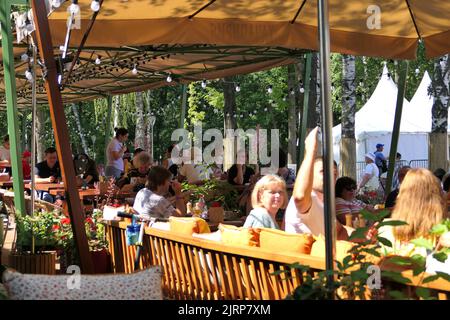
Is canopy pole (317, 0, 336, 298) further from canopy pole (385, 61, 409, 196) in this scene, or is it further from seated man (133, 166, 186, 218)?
canopy pole (385, 61, 409, 196)

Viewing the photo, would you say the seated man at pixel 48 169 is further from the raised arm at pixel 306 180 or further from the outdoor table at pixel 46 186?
the raised arm at pixel 306 180

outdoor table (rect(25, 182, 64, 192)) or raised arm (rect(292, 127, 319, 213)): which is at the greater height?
raised arm (rect(292, 127, 319, 213))

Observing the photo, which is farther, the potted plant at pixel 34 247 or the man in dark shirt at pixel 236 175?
the man in dark shirt at pixel 236 175

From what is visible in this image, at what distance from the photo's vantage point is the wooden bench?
17.1 ft

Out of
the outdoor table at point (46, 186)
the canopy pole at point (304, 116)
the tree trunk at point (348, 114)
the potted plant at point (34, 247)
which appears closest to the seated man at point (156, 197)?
the potted plant at point (34, 247)

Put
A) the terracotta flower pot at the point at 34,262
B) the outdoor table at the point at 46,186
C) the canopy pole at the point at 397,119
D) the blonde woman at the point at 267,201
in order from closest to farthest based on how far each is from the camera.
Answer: the blonde woman at the point at 267,201
the terracotta flower pot at the point at 34,262
the canopy pole at the point at 397,119
the outdoor table at the point at 46,186

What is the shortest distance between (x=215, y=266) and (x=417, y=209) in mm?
1649

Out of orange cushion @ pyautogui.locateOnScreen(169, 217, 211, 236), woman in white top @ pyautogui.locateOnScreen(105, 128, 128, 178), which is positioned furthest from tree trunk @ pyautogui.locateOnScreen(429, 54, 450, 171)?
orange cushion @ pyautogui.locateOnScreen(169, 217, 211, 236)

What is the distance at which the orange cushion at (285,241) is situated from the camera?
17.0ft

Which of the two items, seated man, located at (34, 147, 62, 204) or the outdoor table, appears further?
seated man, located at (34, 147, 62, 204)

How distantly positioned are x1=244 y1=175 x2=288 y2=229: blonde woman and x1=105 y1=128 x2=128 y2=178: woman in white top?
31.8ft

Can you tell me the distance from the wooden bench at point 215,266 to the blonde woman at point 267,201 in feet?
1.94

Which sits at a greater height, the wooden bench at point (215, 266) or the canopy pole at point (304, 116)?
the canopy pole at point (304, 116)
